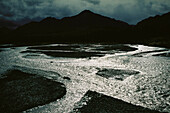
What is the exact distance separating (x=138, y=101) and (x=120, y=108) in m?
1.55

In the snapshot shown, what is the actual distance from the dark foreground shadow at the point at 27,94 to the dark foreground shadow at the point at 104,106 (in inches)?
81.8

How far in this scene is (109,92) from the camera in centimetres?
1017

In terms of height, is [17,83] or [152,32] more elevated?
[152,32]

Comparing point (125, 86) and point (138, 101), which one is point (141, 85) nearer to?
point (125, 86)

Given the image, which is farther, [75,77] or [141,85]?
[75,77]

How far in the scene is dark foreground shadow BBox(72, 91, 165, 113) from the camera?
754 centimetres

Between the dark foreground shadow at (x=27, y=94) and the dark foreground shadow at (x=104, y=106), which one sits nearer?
the dark foreground shadow at (x=104, y=106)

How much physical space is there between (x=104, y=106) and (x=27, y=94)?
5410mm

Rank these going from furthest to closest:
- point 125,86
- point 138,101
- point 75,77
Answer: point 75,77
point 125,86
point 138,101

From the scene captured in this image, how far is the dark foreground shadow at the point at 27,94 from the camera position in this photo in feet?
26.5

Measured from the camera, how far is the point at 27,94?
964 cm

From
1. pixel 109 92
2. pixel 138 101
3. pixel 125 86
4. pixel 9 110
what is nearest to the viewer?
pixel 9 110

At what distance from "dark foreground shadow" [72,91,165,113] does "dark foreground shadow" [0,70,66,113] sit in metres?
2.08

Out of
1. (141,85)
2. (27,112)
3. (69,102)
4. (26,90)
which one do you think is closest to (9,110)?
(27,112)
